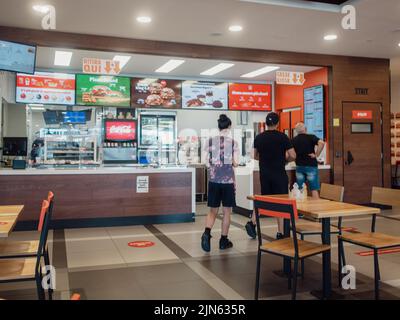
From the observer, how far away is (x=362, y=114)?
8.45 metres

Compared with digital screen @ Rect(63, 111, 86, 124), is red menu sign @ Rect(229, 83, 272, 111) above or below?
above

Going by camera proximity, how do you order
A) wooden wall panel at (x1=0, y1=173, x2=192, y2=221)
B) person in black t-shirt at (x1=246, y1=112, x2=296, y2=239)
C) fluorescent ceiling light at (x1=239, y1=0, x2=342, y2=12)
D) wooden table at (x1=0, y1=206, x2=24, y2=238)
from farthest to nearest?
wooden wall panel at (x1=0, y1=173, x2=192, y2=221)
fluorescent ceiling light at (x1=239, y1=0, x2=342, y2=12)
person in black t-shirt at (x1=246, y1=112, x2=296, y2=239)
wooden table at (x1=0, y1=206, x2=24, y2=238)

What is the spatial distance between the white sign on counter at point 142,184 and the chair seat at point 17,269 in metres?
3.57

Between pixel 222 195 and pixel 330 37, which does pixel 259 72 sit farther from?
pixel 222 195

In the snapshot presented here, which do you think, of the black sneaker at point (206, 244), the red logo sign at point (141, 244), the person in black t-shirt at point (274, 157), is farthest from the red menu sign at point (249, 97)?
the black sneaker at point (206, 244)

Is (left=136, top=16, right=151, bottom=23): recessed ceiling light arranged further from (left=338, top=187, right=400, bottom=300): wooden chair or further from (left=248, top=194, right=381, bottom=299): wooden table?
(left=338, top=187, right=400, bottom=300): wooden chair

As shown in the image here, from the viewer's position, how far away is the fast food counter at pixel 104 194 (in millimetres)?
6027

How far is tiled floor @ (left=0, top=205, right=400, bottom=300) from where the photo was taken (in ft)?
11.5

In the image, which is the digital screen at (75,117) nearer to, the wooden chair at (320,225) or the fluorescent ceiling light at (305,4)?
the fluorescent ceiling light at (305,4)

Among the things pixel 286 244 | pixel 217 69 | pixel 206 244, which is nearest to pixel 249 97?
pixel 217 69

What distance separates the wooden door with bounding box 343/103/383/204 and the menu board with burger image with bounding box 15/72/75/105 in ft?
18.6

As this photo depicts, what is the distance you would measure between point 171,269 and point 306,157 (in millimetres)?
3531

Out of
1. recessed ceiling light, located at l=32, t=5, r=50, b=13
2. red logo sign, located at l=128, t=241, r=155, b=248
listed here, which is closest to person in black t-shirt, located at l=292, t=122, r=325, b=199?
red logo sign, located at l=128, t=241, r=155, b=248
